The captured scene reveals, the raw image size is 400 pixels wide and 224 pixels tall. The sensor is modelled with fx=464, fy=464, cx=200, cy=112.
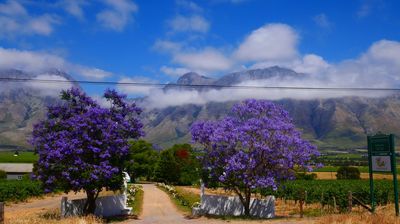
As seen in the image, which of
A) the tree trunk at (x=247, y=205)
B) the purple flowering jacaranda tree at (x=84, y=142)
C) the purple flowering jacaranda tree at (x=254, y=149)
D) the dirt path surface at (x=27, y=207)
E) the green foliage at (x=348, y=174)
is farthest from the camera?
the green foliage at (x=348, y=174)

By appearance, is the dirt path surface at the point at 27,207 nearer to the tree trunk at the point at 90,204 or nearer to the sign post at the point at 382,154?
the tree trunk at the point at 90,204

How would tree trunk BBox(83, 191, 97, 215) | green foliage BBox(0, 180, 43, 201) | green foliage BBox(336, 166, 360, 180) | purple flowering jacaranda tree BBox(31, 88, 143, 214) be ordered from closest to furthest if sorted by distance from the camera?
1. purple flowering jacaranda tree BBox(31, 88, 143, 214)
2. tree trunk BBox(83, 191, 97, 215)
3. green foliage BBox(0, 180, 43, 201)
4. green foliage BBox(336, 166, 360, 180)

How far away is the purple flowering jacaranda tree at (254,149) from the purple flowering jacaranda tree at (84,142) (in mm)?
4978

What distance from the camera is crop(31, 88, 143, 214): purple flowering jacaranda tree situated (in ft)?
91.1

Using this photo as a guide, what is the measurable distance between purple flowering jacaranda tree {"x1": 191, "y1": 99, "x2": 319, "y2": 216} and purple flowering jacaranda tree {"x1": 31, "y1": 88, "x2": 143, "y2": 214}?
4.98 m

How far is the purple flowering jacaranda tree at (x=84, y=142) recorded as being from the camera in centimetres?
2778

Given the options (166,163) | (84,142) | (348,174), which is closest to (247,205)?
(84,142)

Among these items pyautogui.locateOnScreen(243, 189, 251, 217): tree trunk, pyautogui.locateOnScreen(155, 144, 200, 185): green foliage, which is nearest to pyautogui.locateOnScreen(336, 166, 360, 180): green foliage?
pyautogui.locateOnScreen(155, 144, 200, 185): green foliage

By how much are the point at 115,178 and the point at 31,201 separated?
33.0m

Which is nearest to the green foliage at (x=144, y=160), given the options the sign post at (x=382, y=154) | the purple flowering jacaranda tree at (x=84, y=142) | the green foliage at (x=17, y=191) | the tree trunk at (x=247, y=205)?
the green foliage at (x=17, y=191)

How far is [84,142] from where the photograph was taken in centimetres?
2834

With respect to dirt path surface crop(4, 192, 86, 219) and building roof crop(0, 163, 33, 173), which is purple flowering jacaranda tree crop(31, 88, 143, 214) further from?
building roof crop(0, 163, 33, 173)

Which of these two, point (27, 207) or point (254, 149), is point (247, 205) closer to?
point (254, 149)

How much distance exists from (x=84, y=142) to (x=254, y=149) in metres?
10.5
